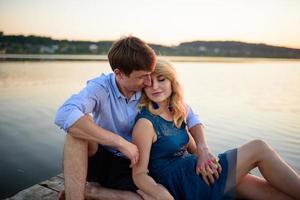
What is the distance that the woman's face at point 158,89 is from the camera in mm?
3125

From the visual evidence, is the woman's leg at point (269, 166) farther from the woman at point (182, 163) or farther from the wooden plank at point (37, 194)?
the wooden plank at point (37, 194)

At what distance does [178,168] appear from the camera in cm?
310

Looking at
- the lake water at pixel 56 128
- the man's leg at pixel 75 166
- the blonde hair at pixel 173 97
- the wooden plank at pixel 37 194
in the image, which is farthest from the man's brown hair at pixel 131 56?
the lake water at pixel 56 128

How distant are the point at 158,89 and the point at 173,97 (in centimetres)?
19

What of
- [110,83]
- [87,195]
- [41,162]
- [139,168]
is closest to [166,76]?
[110,83]

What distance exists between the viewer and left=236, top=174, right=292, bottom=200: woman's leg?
10.3ft

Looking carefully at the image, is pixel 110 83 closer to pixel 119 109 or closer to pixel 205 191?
pixel 119 109

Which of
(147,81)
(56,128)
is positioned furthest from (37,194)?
(56,128)

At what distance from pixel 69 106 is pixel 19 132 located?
4.60 meters

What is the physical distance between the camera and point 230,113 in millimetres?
9664

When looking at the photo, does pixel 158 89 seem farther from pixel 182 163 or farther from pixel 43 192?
pixel 43 192

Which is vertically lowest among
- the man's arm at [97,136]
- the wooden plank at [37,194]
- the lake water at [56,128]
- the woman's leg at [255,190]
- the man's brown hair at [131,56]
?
the lake water at [56,128]

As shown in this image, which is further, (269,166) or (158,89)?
(158,89)

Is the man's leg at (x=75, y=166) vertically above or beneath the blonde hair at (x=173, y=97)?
beneath
